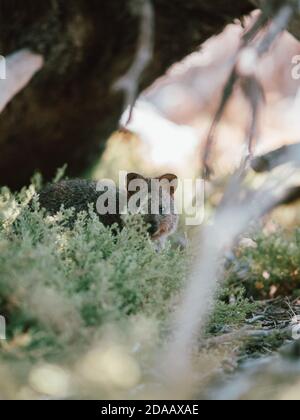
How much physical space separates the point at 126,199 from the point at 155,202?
0.66 feet

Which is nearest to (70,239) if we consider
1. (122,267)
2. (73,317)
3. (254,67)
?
(122,267)

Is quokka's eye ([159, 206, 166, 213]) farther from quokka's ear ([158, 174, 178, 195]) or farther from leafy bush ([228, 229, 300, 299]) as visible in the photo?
leafy bush ([228, 229, 300, 299])

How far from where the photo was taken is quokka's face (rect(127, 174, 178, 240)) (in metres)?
4.11

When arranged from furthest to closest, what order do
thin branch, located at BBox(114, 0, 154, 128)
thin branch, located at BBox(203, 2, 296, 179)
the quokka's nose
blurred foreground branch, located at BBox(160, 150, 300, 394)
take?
1. the quokka's nose
2. thin branch, located at BBox(114, 0, 154, 128)
3. thin branch, located at BBox(203, 2, 296, 179)
4. blurred foreground branch, located at BBox(160, 150, 300, 394)

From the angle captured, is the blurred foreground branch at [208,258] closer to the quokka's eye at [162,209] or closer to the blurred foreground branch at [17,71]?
the quokka's eye at [162,209]

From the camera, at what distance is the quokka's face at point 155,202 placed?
4.11 m

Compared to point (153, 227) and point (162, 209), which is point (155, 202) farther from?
point (153, 227)

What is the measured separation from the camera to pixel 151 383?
253 cm

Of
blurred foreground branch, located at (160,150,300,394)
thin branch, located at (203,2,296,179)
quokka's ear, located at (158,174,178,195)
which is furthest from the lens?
quokka's ear, located at (158,174,178,195)

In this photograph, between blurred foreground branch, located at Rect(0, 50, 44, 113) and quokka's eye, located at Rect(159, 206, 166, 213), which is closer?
quokka's eye, located at Rect(159, 206, 166, 213)

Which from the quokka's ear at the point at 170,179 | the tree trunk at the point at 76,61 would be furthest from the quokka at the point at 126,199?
the tree trunk at the point at 76,61

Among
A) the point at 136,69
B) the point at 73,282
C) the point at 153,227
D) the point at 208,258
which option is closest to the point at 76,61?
the point at 153,227

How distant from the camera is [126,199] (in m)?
4.27

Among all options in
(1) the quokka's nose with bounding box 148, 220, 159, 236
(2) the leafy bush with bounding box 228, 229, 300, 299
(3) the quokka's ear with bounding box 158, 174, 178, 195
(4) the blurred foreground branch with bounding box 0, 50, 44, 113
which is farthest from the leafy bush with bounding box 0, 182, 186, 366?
(4) the blurred foreground branch with bounding box 0, 50, 44, 113
